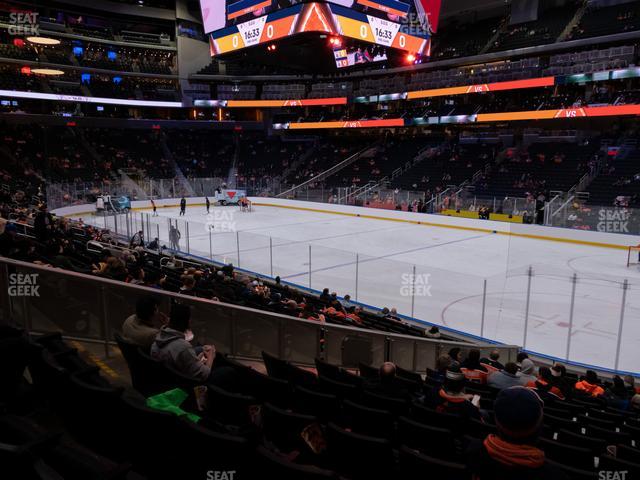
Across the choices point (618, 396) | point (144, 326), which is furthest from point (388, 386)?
point (618, 396)

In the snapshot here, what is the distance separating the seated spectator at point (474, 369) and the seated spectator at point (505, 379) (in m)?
0.46

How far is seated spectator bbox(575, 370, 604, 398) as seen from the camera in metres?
7.08

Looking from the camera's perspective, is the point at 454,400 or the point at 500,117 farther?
the point at 500,117

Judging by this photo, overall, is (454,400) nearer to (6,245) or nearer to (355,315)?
(355,315)

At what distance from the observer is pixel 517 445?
75.7 inches

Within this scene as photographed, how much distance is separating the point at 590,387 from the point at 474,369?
1.88 metres

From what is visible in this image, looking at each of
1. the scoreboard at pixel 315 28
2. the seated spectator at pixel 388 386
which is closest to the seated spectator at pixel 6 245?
the seated spectator at pixel 388 386

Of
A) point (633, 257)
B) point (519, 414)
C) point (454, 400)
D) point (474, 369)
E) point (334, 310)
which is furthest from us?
point (633, 257)

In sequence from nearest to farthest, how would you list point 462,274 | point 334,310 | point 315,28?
point 334,310, point 462,274, point 315,28

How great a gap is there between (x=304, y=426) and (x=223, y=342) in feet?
9.55

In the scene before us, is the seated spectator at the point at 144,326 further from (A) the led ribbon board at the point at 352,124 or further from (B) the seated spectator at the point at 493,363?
(A) the led ribbon board at the point at 352,124

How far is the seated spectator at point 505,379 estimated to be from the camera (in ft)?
19.7

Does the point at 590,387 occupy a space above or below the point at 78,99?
below

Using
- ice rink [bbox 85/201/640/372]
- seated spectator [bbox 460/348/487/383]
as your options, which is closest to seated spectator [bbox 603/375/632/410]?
seated spectator [bbox 460/348/487/383]
